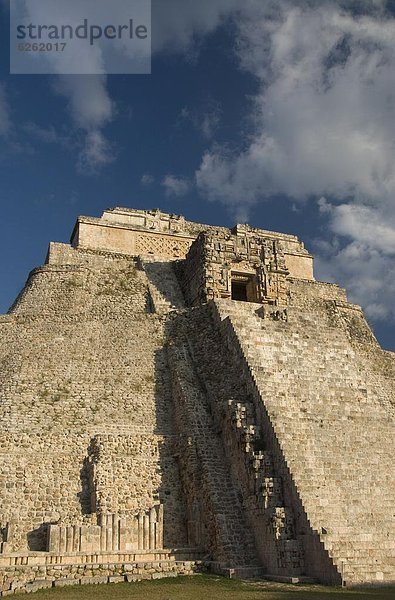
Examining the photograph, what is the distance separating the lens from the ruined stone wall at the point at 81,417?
45.3ft

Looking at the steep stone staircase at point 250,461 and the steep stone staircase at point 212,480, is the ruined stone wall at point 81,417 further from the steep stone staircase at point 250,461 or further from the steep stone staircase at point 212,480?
the steep stone staircase at point 250,461

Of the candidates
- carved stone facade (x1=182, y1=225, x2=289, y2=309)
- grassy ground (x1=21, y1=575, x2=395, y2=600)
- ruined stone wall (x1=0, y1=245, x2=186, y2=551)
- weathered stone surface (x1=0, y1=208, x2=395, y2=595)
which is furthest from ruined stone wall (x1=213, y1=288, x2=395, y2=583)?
carved stone facade (x1=182, y1=225, x2=289, y2=309)

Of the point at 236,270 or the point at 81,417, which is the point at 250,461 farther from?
the point at 236,270

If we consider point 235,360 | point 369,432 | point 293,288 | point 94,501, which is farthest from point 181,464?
point 293,288

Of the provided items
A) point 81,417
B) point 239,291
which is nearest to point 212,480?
point 81,417

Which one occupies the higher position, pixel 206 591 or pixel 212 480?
pixel 212 480

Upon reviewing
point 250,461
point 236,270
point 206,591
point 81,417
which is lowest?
point 206,591

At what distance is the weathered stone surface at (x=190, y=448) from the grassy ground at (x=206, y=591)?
0.51 m

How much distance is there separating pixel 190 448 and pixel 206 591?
4726 mm

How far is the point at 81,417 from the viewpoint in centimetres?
1582

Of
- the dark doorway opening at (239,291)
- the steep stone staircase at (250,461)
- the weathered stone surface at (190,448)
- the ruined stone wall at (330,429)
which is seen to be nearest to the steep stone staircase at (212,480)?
the weathered stone surface at (190,448)

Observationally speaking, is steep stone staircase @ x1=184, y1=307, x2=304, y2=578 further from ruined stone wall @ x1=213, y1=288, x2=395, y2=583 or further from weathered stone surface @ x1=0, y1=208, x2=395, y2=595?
ruined stone wall @ x1=213, y1=288, x2=395, y2=583

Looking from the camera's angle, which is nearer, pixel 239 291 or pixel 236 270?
pixel 236 270

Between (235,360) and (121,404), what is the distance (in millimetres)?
3433
